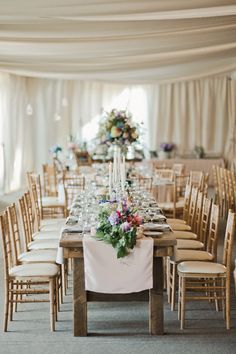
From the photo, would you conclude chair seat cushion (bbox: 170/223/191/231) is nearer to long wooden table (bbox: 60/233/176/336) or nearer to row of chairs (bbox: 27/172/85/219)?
long wooden table (bbox: 60/233/176/336)

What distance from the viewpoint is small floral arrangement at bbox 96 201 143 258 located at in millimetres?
4391

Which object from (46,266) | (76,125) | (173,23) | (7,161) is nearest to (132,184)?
(173,23)

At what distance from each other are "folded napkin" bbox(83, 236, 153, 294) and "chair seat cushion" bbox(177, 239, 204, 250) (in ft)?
3.90

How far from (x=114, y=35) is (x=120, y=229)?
2.92 meters

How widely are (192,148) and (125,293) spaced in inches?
432

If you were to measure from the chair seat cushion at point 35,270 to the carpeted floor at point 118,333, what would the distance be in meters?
0.48

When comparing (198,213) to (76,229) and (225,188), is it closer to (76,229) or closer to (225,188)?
(76,229)

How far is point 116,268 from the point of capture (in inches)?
178

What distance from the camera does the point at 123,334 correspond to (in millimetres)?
4660

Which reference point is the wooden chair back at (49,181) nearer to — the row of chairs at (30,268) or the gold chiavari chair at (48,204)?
the gold chiavari chair at (48,204)

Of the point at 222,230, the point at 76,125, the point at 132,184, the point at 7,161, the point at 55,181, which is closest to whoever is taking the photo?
the point at 132,184

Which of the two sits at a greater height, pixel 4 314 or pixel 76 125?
pixel 76 125

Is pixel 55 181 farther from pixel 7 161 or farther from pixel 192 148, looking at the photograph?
pixel 192 148

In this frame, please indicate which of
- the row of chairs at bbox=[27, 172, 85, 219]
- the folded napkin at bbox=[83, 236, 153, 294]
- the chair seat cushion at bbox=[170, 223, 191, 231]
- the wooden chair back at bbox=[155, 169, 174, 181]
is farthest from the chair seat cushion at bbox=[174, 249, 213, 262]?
the wooden chair back at bbox=[155, 169, 174, 181]
